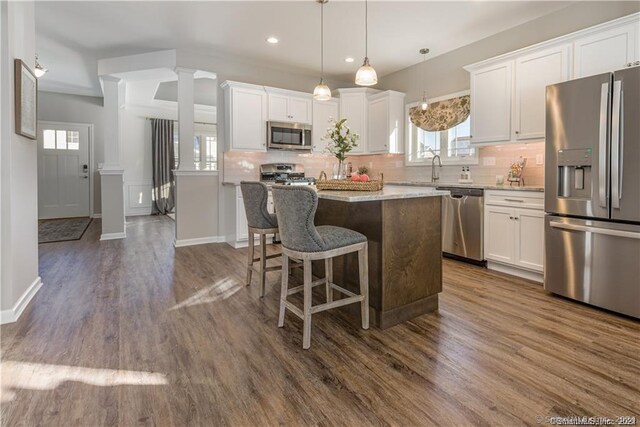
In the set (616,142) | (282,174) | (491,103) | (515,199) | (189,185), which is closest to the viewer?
(616,142)

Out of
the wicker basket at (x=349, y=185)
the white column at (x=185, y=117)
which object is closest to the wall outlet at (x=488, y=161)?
the wicker basket at (x=349, y=185)

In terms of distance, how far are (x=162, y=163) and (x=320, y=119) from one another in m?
4.82

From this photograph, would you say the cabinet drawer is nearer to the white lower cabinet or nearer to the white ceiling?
the white lower cabinet

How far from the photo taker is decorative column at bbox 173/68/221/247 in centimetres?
498

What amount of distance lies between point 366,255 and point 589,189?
1882 millimetres

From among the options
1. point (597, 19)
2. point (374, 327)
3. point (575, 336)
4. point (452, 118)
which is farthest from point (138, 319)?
point (597, 19)

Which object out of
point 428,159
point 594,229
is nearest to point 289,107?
point 428,159

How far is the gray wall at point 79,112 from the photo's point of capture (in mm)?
7422

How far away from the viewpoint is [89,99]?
7.86m

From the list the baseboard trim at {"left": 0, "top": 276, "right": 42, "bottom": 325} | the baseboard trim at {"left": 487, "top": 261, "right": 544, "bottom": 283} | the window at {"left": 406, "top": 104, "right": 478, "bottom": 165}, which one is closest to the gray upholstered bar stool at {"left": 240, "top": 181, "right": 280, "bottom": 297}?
the baseboard trim at {"left": 0, "top": 276, "right": 42, "bottom": 325}

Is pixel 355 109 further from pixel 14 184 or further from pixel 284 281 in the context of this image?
pixel 14 184

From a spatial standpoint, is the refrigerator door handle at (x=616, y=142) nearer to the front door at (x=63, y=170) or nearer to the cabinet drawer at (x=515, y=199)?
the cabinet drawer at (x=515, y=199)

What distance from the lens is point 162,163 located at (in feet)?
28.3

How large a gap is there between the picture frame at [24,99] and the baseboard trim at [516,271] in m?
4.44
